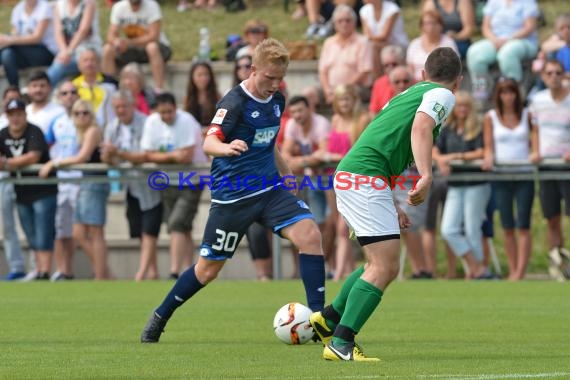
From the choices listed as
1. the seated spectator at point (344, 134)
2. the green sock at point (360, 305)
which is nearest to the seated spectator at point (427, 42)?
the seated spectator at point (344, 134)

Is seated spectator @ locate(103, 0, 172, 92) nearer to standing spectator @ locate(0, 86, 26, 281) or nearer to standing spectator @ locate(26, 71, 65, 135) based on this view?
standing spectator @ locate(26, 71, 65, 135)

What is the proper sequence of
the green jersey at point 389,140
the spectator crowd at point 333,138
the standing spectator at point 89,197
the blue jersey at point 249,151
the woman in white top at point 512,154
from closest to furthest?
the green jersey at point 389,140, the blue jersey at point 249,151, the woman in white top at point 512,154, the spectator crowd at point 333,138, the standing spectator at point 89,197

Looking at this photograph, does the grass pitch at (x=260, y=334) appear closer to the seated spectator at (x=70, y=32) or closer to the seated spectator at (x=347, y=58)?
the seated spectator at (x=347, y=58)

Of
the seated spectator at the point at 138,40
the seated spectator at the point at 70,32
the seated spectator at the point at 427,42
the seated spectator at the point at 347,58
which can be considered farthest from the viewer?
the seated spectator at the point at 138,40

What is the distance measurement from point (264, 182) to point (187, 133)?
713cm

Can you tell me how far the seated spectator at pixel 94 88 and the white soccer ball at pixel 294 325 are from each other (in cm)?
889

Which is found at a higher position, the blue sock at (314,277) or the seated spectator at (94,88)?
→ the seated spectator at (94,88)

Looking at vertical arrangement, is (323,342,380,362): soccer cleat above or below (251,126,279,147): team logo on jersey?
below

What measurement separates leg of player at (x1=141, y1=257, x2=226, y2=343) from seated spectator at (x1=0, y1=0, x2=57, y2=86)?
35.0 ft

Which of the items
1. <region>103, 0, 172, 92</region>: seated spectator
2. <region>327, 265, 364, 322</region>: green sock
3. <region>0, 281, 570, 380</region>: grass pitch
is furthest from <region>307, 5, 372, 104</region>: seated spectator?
<region>327, 265, 364, 322</region>: green sock

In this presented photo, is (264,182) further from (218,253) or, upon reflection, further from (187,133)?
(187,133)

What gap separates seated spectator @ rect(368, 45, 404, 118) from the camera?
1716cm

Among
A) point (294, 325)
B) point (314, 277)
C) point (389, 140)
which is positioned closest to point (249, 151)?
point (314, 277)

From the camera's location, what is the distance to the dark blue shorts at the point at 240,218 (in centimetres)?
956
